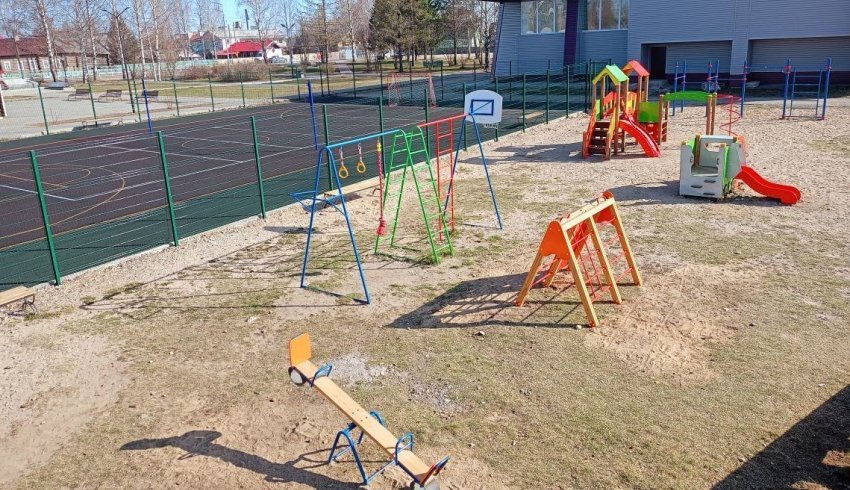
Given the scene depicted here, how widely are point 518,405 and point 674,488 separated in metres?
1.63

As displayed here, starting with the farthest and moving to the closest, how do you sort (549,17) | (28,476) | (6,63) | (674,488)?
1. (6,63)
2. (549,17)
3. (28,476)
4. (674,488)

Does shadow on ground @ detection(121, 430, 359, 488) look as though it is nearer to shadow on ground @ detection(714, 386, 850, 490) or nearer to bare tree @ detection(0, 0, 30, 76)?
shadow on ground @ detection(714, 386, 850, 490)

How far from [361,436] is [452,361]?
1.79m

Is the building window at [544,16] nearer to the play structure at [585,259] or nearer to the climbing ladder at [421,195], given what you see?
the climbing ladder at [421,195]

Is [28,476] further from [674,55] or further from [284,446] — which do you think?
[674,55]

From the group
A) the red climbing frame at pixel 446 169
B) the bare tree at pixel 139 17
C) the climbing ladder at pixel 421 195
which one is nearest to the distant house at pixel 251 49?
the bare tree at pixel 139 17

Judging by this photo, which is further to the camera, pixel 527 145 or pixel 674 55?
pixel 674 55

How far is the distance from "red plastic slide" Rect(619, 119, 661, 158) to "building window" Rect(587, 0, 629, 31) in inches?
962

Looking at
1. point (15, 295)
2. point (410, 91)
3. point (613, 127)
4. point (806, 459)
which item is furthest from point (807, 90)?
point (15, 295)

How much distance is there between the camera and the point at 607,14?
41.2 metres

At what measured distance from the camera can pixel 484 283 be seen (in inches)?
377

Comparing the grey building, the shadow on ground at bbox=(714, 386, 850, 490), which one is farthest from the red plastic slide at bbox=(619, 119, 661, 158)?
the grey building

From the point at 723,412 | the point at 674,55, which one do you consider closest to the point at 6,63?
the point at 674,55

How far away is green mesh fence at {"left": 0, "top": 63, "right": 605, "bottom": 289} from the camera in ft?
40.1
